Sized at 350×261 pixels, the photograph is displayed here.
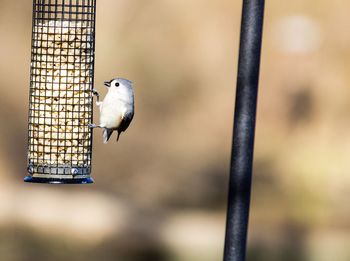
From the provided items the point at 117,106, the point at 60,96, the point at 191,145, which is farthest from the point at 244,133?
the point at 191,145

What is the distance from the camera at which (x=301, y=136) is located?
6926mm

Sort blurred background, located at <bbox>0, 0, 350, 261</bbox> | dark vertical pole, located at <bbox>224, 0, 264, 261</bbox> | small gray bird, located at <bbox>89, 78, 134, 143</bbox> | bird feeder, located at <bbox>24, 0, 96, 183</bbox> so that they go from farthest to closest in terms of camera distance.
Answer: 1. blurred background, located at <bbox>0, 0, 350, 261</bbox>
2. bird feeder, located at <bbox>24, 0, 96, 183</bbox>
3. small gray bird, located at <bbox>89, 78, 134, 143</bbox>
4. dark vertical pole, located at <bbox>224, 0, 264, 261</bbox>

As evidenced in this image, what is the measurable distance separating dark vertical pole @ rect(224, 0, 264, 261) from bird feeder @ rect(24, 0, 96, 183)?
3.88 feet

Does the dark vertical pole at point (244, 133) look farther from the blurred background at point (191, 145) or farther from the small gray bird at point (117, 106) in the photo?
the blurred background at point (191, 145)

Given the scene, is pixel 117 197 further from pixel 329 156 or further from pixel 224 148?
pixel 329 156

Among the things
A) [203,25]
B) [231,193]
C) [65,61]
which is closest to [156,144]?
[203,25]

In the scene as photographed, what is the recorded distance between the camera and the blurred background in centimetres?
668

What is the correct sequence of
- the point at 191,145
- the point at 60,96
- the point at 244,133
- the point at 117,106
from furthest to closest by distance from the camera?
the point at 191,145
the point at 60,96
the point at 117,106
the point at 244,133

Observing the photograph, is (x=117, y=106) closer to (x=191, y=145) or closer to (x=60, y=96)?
(x=60, y=96)

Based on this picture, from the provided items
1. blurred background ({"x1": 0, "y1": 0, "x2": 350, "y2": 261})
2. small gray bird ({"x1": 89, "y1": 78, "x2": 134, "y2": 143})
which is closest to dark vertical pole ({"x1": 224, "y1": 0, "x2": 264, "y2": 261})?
small gray bird ({"x1": 89, "y1": 78, "x2": 134, "y2": 143})

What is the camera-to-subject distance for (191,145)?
682 centimetres

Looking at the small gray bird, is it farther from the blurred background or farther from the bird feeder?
the blurred background

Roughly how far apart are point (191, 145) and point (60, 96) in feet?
9.40

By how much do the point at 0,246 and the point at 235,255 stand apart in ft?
14.2
